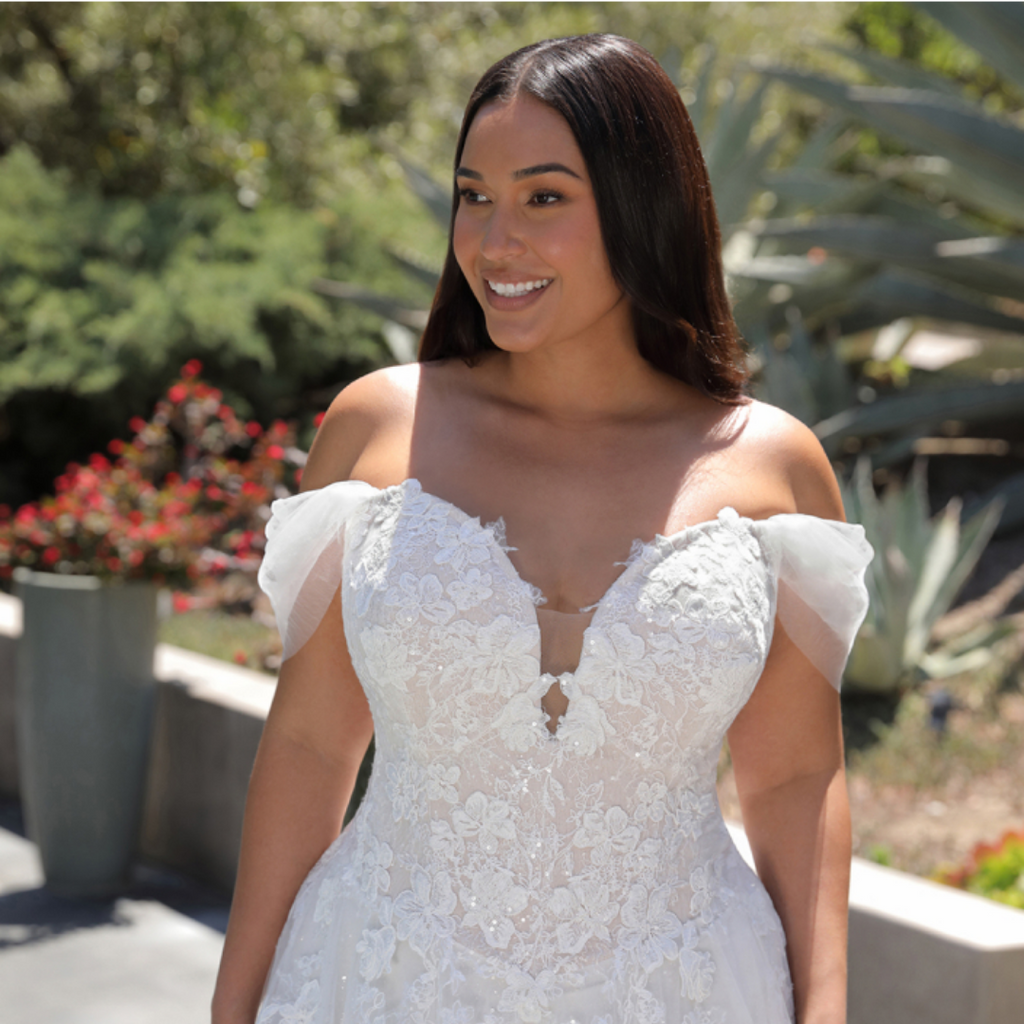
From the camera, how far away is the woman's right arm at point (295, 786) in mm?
1867

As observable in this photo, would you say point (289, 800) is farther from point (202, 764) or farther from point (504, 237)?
point (202, 764)

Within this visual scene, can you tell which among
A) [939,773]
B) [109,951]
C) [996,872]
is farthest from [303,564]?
[939,773]

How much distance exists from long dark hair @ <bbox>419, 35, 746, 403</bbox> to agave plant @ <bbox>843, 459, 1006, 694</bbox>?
3139 millimetres

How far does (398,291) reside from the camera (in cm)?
909

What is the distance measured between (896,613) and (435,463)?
3.56 meters

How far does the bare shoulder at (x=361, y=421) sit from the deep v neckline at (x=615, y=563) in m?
0.09

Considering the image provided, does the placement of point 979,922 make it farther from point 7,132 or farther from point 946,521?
point 7,132

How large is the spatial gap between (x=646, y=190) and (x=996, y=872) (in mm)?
2387

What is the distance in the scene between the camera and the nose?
Result: 1769 millimetres

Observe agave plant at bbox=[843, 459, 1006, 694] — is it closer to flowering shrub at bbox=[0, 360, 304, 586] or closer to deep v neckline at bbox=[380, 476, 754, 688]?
flowering shrub at bbox=[0, 360, 304, 586]

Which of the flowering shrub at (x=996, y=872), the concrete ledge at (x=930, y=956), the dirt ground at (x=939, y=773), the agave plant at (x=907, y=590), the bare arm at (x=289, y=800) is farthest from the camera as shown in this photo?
the agave plant at (x=907, y=590)

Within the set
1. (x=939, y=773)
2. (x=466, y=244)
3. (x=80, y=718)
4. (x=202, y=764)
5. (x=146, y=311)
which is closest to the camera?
(x=466, y=244)

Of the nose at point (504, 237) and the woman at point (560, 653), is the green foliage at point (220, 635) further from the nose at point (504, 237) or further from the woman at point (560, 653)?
the nose at point (504, 237)

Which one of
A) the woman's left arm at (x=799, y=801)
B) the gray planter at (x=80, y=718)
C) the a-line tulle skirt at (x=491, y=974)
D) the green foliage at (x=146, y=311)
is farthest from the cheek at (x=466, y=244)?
the green foliage at (x=146, y=311)
